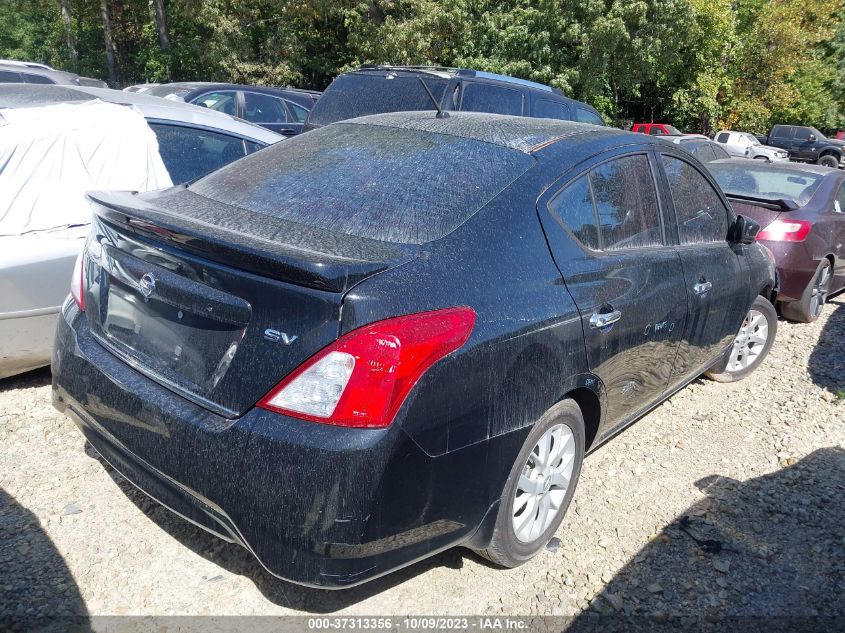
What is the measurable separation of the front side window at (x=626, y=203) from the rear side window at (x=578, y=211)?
6 cm

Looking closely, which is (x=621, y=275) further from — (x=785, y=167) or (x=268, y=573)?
(x=785, y=167)

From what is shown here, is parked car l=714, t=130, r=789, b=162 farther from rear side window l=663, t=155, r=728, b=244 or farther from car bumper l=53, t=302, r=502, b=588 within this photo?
car bumper l=53, t=302, r=502, b=588

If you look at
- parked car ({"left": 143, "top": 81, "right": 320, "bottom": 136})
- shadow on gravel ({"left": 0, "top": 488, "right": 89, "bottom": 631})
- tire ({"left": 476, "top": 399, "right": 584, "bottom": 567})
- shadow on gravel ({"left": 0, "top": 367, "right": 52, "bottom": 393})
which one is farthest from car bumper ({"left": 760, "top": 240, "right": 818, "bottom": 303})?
parked car ({"left": 143, "top": 81, "right": 320, "bottom": 136})

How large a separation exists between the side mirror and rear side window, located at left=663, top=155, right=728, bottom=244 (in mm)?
57

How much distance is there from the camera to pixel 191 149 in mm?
4719

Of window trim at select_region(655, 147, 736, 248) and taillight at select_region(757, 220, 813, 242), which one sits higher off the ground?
window trim at select_region(655, 147, 736, 248)

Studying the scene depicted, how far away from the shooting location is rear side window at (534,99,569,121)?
26.6 ft

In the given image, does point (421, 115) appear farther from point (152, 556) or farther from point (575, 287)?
point (152, 556)

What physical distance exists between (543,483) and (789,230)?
450 cm

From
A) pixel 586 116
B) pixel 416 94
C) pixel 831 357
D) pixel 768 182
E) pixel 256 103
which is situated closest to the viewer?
pixel 831 357

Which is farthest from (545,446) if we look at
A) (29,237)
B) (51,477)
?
(29,237)

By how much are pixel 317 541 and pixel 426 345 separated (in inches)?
25.9

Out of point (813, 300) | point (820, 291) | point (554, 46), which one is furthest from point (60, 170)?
point (554, 46)

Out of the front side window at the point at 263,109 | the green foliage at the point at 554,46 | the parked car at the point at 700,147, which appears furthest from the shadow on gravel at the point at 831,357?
the green foliage at the point at 554,46
